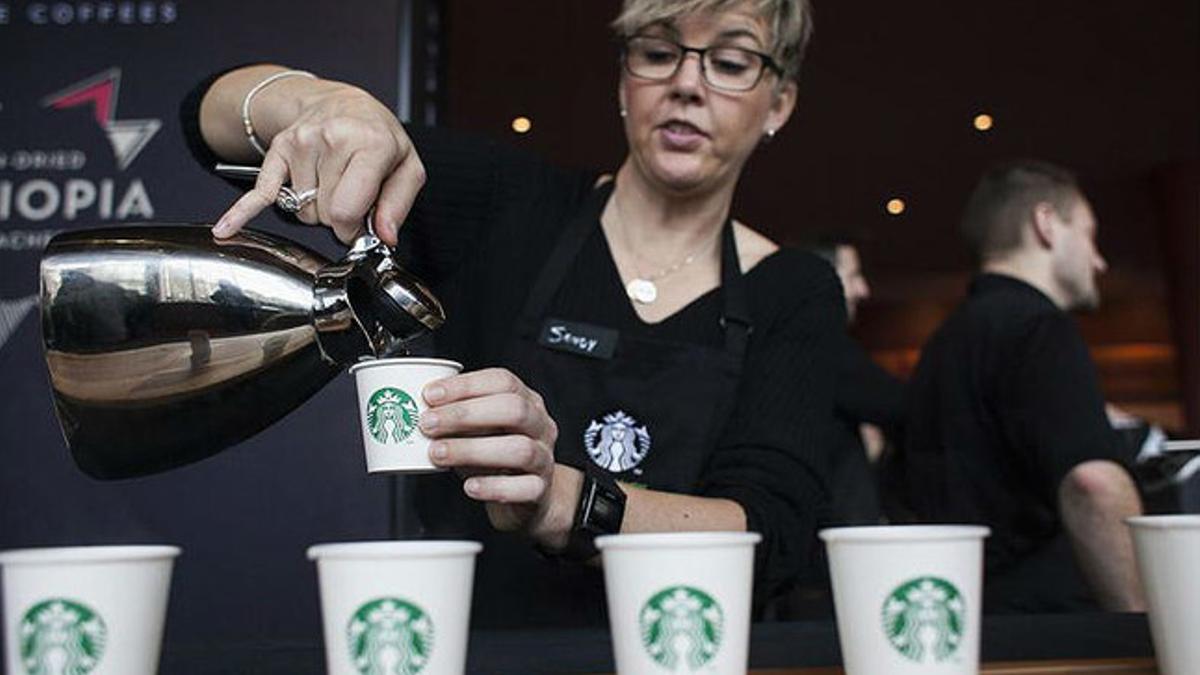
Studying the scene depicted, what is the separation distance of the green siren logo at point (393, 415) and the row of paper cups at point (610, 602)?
159mm

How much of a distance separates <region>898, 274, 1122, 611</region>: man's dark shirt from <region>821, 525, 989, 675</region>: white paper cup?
1.26 m

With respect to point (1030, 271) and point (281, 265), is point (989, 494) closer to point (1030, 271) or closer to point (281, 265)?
point (1030, 271)

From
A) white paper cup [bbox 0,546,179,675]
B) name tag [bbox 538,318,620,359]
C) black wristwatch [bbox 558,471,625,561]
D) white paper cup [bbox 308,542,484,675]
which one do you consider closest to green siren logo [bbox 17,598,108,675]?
white paper cup [bbox 0,546,179,675]

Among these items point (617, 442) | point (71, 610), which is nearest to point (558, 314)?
point (617, 442)

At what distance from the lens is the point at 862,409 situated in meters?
2.56

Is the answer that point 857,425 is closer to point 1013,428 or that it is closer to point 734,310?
point 1013,428

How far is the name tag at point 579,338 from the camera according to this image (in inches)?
→ 58.7

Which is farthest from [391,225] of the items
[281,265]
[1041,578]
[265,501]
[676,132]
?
[1041,578]

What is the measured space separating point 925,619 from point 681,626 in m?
0.16

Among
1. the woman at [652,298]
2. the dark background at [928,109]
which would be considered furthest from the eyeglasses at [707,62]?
the dark background at [928,109]

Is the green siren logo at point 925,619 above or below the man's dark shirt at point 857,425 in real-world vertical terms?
below

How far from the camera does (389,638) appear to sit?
0.75m

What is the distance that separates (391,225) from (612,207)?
1.96 ft

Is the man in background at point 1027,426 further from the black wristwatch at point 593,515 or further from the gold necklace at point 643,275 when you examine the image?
the black wristwatch at point 593,515
